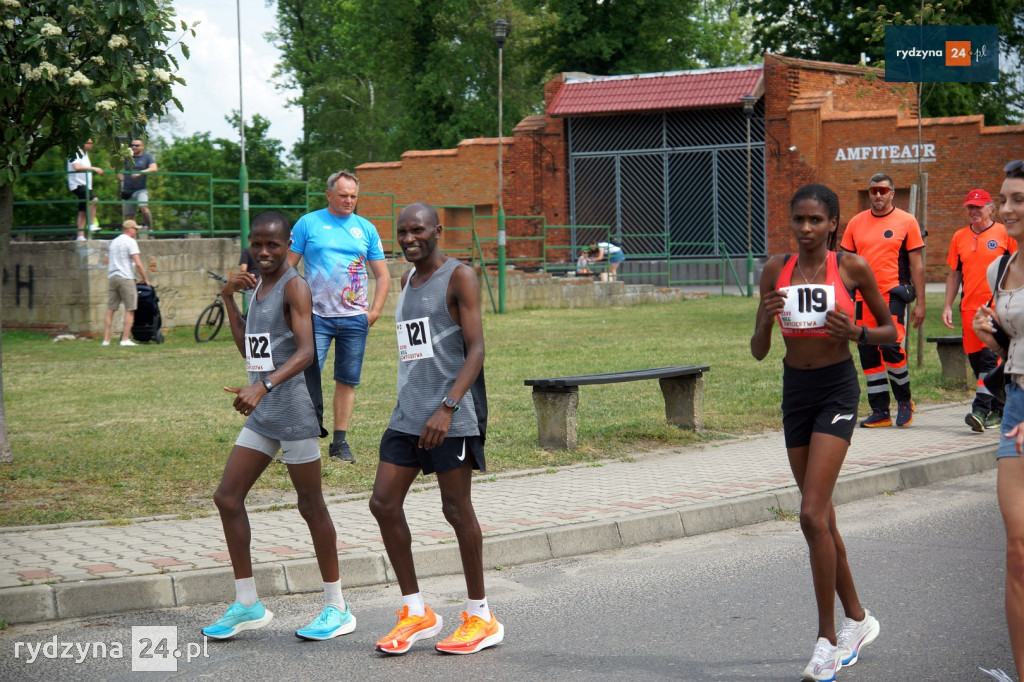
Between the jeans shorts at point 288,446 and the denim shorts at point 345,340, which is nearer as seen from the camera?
the jeans shorts at point 288,446

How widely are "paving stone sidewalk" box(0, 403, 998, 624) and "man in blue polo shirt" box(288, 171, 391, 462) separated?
669 mm

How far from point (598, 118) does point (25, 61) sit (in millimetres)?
34310

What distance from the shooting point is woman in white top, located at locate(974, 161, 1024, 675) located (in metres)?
4.12

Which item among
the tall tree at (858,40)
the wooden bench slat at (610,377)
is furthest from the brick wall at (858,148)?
the wooden bench slat at (610,377)

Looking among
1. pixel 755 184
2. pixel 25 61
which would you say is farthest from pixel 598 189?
pixel 25 61

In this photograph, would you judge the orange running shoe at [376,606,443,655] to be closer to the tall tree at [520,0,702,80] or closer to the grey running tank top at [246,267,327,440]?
the grey running tank top at [246,267,327,440]

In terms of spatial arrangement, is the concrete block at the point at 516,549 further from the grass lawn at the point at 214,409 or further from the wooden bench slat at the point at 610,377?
the wooden bench slat at the point at 610,377

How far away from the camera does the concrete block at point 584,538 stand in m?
7.04

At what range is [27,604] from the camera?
5.60m

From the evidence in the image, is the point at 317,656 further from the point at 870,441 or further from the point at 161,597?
the point at 870,441

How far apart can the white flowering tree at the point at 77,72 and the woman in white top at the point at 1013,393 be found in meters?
5.86

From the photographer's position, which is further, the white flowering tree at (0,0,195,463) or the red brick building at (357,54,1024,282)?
the red brick building at (357,54,1024,282)

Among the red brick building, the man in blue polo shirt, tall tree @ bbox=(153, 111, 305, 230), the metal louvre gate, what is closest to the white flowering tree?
the man in blue polo shirt

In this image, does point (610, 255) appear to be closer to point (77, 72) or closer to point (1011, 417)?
point (77, 72)
